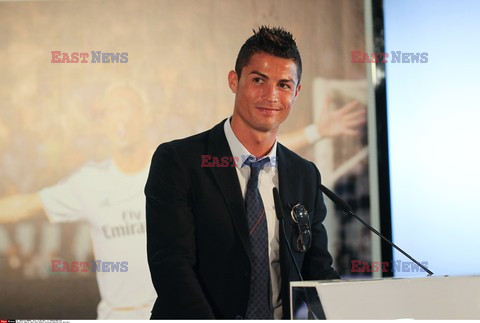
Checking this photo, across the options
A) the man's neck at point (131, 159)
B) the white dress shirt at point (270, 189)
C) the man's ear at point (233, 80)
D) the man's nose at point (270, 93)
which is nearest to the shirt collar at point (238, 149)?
the white dress shirt at point (270, 189)

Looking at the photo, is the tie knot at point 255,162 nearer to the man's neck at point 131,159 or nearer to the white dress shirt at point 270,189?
the white dress shirt at point 270,189

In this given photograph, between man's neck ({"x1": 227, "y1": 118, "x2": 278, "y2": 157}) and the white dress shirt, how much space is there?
0.04 m

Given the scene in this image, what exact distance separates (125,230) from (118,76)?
3.00 feet

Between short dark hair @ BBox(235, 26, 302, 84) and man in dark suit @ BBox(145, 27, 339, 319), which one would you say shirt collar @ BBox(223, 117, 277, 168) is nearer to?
man in dark suit @ BBox(145, 27, 339, 319)

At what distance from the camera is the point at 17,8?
A: 3.78 metres

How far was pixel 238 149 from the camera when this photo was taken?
306cm

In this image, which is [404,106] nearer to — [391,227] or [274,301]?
[391,227]

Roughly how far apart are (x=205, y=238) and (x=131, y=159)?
1.26 meters

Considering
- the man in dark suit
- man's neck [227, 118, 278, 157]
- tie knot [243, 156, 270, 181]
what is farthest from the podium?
man's neck [227, 118, 278, 157]

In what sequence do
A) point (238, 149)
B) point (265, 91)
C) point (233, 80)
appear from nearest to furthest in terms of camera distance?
point (238, 149), point (265, 91), point (233, 80)

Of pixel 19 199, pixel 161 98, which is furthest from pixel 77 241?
pixel 161 98

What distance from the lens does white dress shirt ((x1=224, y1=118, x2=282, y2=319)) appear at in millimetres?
2574

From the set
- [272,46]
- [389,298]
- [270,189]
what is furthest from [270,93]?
[389,298]

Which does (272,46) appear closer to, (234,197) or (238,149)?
(238,149)
